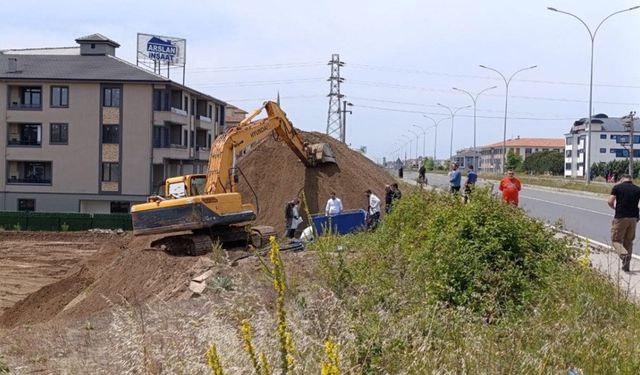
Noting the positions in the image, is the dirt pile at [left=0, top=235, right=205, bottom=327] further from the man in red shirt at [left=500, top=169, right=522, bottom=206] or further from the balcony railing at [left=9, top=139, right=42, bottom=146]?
the balcony railing at [left=9, top=139, right=42, bottom=146]

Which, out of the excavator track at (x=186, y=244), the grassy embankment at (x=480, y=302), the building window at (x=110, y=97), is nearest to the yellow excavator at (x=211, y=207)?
the excavator track at (x=186, y=244)

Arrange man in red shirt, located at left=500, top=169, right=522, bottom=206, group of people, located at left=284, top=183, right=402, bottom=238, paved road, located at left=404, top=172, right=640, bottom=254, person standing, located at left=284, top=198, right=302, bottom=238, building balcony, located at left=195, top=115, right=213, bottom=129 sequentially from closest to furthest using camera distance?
1. man in red shirt, located at left=500, top=169, right=522, bottom=206
2. paved road, located at left=404, top=172, right=640, bottom=254
3. group of people, located at left=284, top=183, right=402, bottom=238
4. person standing, located at left=284, top=198, right=302, bottom=238
5. building balcony, located at left=195, top=115, right=213, bottom=129

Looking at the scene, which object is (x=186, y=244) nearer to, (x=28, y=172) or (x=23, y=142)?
(x=28, y=172)

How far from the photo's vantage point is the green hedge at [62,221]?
42.9m

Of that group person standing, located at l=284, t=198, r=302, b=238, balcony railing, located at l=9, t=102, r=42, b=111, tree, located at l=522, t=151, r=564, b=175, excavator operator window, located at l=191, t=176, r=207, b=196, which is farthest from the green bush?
tree, located at l=522, t=151, r=564, b=175

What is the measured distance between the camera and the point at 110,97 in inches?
2094

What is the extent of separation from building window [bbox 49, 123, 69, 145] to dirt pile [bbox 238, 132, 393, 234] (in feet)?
77.5

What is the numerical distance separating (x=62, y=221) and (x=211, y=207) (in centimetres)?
2394

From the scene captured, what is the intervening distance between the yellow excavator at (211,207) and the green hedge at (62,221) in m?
19.1

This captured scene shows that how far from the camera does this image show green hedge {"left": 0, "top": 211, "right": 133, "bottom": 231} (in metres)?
42.9

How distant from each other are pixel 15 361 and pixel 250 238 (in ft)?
48.2

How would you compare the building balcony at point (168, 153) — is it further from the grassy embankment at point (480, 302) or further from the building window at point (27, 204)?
the grassy embankment at point (480, 302)

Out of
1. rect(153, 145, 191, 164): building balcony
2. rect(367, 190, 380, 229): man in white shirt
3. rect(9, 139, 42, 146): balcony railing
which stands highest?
rect(9, 139, 42, 146): balcony railing

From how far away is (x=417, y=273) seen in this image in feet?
33.5
